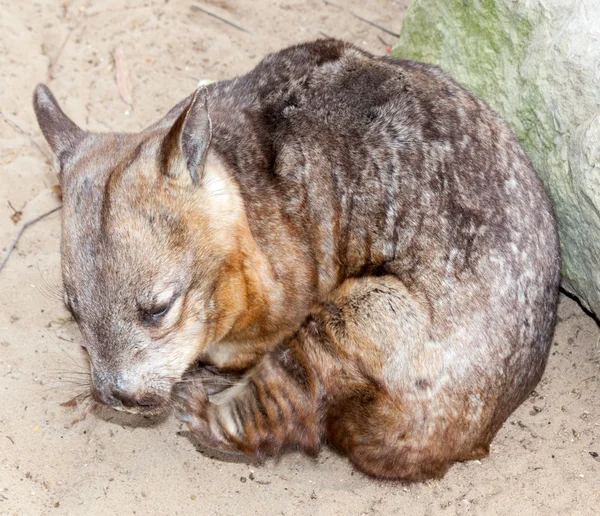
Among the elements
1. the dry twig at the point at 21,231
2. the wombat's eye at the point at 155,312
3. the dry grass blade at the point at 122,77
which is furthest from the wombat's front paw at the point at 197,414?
the dry grass blade at the point at 122,77

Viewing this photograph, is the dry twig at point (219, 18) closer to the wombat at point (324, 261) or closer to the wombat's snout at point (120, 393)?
the wombat at point (324, 261)

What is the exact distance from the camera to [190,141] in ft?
11.8

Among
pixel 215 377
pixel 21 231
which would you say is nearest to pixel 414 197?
pixel 215 377

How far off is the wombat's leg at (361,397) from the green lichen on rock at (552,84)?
45.0 inches

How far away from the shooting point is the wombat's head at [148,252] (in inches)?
137

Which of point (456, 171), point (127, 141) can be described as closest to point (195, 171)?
point (127, 141)

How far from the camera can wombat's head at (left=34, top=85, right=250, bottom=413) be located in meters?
3.48

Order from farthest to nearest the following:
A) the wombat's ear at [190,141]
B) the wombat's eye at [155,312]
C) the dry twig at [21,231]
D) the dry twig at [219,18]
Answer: the dry twig at [219,18], the dry twig at [21,231], the wombat's eye at [155,312], the wombat's ear at [190,141]

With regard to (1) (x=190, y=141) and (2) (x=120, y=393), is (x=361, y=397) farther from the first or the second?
(1) (x=190, y=141)

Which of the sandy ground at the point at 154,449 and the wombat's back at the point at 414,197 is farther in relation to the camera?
the sandy ground at the point at 154,449

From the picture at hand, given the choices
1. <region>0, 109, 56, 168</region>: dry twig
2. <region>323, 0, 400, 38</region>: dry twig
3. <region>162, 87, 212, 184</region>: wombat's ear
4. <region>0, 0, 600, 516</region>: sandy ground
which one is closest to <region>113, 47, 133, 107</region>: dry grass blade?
<region>0, 0, 600, 516</region>: sandy ground

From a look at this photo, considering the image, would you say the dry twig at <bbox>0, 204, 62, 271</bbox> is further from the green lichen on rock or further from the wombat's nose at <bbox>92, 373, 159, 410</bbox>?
the green lichen on rock

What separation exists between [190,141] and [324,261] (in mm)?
1022

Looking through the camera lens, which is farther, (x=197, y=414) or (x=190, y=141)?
(x=197, y=414)
